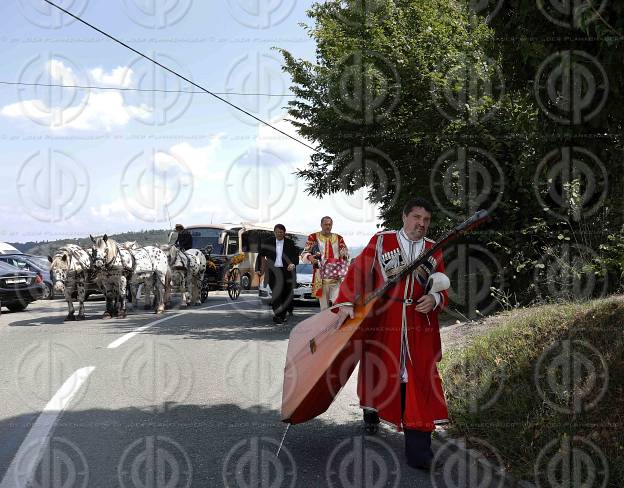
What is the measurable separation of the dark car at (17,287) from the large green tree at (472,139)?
922cm

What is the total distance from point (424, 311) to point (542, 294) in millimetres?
7866

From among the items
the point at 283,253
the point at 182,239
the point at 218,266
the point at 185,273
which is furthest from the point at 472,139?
the point at 218,266

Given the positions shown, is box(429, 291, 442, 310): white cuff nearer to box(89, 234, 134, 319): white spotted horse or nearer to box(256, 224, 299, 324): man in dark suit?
box(256, 224, 299, 324): man in dark suit

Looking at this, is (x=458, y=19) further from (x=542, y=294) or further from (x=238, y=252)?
(x=238, y=252)

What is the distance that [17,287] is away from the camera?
20.2 metres

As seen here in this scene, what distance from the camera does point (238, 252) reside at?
3109cm

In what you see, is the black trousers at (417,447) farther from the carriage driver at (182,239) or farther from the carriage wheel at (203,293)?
the carriage driver at (182,239)

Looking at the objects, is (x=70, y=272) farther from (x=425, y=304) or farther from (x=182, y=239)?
(x=425, y=304)

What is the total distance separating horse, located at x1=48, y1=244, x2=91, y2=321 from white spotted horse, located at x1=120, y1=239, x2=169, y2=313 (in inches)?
58.5

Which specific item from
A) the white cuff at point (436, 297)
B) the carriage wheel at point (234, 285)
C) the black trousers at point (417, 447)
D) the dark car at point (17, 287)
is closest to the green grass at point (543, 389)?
the black trousers at point (417, 447)

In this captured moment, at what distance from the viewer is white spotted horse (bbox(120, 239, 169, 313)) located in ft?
62.1

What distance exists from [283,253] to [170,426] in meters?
9.11

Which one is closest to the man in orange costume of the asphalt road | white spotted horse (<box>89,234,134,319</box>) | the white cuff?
the asphalt road

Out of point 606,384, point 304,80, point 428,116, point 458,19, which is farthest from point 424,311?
point 304,80
